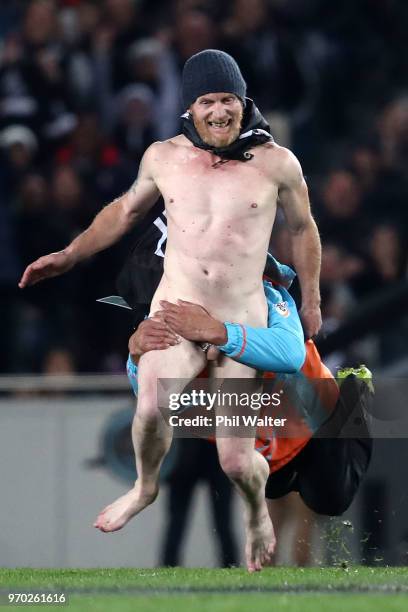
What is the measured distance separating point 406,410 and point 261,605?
293 cm

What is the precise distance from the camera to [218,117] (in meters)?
7.35

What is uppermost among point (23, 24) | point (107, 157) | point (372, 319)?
point (23, 24)

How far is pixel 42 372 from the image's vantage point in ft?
34.7

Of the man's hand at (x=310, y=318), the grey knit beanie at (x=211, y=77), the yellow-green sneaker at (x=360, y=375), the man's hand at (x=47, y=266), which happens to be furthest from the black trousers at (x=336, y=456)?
the grey knit beanie at (x=211, y=77)

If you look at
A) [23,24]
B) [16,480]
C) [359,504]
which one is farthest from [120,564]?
[23,24]

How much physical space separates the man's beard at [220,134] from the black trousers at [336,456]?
1.66 m

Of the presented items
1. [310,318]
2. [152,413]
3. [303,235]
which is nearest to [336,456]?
[310,318]

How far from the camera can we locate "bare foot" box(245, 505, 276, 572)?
7.53 meters

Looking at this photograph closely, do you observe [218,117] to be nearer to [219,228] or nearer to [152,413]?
[219,228]

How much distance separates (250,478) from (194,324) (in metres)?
0.73

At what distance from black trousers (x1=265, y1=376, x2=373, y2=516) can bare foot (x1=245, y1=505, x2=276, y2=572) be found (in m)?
0.86

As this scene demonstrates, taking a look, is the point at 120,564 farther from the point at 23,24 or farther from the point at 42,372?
the point at 23,24

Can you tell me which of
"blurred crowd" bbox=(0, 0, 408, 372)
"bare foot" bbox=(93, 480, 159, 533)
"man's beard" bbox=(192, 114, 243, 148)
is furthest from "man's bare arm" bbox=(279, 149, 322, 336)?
"blurred crowd" bbox=(0, 0, 408, 372)

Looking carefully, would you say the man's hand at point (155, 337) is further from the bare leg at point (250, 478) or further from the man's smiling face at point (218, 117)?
the man's smiling face at point (218, 117)
